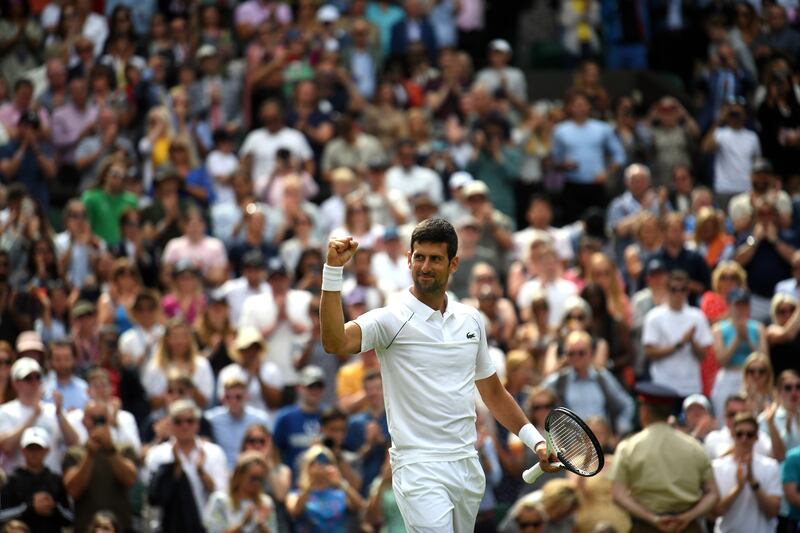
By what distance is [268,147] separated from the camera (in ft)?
60.5

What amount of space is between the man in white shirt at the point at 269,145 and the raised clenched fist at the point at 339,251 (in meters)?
11.1

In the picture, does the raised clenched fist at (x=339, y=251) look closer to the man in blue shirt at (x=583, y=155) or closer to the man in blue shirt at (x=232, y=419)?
the man in blue shirt at (x=232, y=419)

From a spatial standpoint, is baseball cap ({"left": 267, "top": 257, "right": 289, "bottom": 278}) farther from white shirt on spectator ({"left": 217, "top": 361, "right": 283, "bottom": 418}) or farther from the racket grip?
the racket grip

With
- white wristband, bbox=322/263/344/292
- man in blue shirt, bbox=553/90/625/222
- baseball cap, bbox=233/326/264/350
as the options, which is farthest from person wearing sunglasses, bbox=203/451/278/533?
man in blue shirt, bbox=553/90/625/222

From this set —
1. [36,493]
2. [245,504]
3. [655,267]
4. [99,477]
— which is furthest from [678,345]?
[36,493]

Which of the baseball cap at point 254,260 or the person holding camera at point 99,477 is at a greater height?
the person holding camera at point 99,477

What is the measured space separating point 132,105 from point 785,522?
9.91 m

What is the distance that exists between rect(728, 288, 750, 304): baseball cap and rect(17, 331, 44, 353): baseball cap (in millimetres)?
6079

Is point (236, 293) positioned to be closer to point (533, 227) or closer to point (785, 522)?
point (533, 227)

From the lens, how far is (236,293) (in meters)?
15.7

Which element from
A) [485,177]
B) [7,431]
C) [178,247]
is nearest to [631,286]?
[485,177]

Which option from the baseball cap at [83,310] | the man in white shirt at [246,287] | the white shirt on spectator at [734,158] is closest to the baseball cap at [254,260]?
the man in white shirt at [246,287]

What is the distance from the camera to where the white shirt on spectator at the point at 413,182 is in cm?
1803

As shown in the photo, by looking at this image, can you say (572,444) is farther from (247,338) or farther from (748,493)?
(247,338)
